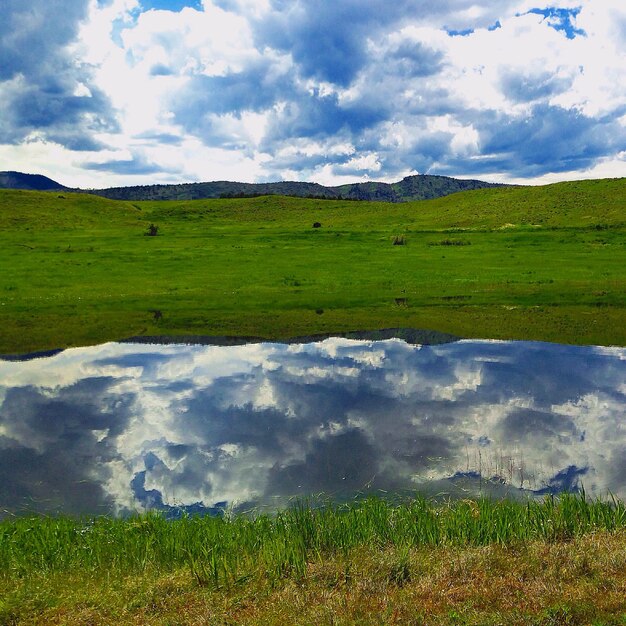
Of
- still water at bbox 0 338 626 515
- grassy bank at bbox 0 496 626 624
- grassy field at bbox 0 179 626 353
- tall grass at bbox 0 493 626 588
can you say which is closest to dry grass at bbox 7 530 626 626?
grassy bank at bbox 0 496 626 624

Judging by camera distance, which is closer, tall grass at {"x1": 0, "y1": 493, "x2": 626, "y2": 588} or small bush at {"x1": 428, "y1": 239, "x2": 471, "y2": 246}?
tall grass at {"x1": 0, "y1": 493, "x2": 626, "y2": 588}

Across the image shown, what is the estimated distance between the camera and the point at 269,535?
33.6 feet

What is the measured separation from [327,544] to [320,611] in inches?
82.8

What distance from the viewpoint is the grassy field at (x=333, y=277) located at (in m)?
33.5

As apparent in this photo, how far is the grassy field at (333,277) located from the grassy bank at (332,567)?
20169 millimetres

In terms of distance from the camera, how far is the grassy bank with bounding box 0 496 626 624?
8000mm

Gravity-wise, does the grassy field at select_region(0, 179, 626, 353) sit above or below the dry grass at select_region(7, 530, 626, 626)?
above

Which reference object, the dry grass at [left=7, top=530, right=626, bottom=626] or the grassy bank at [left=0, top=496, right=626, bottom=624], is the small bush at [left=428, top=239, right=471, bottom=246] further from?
the dry grass at [left=7, top=530, right=626, bottom=626]

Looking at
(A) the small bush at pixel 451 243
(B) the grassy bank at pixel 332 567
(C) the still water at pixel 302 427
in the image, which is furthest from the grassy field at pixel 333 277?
(B) the grassy bank at pixel 332 567

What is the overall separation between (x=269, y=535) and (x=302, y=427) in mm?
6553

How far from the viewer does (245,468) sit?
14117 millimetres

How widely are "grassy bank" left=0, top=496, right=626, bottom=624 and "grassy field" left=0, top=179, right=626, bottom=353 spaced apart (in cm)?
2017

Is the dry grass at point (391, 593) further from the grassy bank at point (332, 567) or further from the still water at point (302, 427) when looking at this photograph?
the still water at point (302, 427)

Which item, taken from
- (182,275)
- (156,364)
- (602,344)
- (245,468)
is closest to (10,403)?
(156,364)
